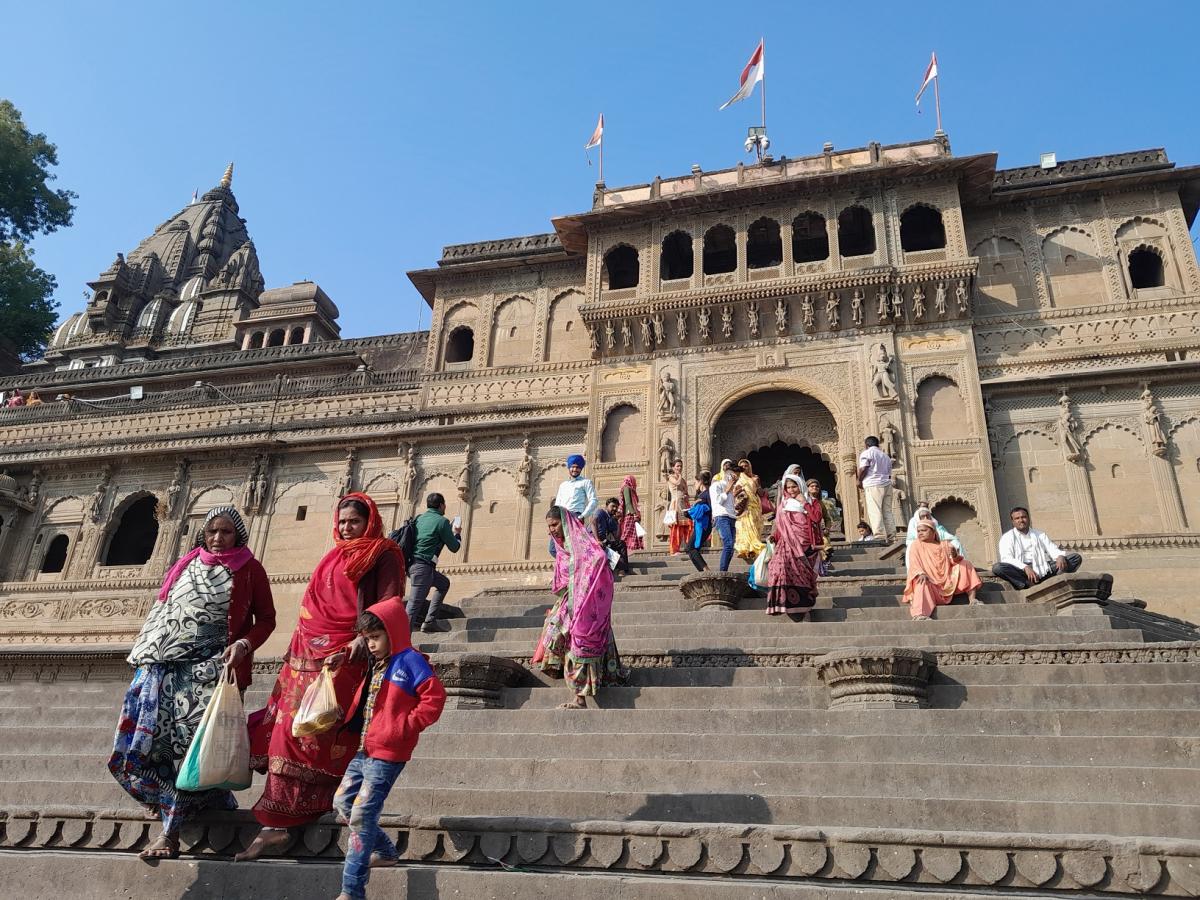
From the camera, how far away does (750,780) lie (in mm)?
5043

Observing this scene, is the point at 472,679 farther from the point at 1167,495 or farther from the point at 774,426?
the point at 1167,495

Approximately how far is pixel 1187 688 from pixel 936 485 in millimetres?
10408

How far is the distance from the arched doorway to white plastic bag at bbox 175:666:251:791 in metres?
14.5

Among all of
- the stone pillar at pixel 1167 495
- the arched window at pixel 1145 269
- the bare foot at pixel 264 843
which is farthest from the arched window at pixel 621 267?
the bare foot at pixel 264 843

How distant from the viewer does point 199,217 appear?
47375 mm

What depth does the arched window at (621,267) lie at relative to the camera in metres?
20.0

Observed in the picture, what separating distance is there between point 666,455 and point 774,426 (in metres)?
2.56

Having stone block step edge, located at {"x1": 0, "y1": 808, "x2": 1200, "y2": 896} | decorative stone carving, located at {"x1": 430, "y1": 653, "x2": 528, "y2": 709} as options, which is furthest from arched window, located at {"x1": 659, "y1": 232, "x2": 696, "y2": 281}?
stone block step edge, located at {"x1": 0, "y1": 808, "x2": 1200, "y2": 896}

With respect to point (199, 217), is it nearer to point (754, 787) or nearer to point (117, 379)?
point (117, 379)

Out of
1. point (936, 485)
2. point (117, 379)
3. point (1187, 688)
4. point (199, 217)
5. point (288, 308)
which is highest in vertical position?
point (199, 217)

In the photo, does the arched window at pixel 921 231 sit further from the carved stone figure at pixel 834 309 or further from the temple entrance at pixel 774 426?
the temple entrance at pixel 774 426

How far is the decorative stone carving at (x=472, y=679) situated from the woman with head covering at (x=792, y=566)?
294cm

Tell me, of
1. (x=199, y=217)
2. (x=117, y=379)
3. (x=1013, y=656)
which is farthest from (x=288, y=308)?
(x=1013, y=656)

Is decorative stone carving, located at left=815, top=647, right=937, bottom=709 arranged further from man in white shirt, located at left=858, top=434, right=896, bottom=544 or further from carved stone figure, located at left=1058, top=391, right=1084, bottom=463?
carved stone figure, located at left=1058, top=391, right=1084, bottom=463
